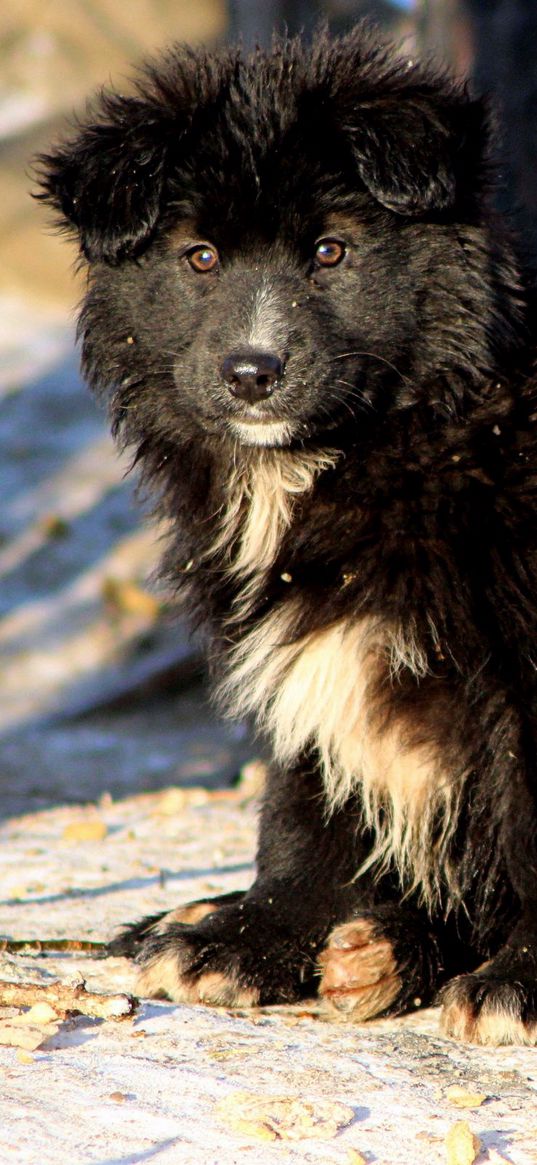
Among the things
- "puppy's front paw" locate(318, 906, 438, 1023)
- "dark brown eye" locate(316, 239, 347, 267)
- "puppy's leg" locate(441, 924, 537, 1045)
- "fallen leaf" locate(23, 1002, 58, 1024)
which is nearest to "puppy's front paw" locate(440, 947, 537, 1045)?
"puppy's leg" locate(441, 924, 537, 1045)

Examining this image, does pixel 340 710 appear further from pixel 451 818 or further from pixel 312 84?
pixel 312 84

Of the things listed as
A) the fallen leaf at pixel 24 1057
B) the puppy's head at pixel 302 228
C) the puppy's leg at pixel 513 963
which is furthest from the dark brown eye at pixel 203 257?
the fallen leaf at pixel 24 1057

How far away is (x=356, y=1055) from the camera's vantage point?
113 inches

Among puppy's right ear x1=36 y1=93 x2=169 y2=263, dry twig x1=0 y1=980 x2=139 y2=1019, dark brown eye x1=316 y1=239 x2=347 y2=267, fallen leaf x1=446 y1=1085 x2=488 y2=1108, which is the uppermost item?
puppy's right ear x1=36 y1=93 x2=169 y2=263

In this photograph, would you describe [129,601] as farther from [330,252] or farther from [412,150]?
[412,150]

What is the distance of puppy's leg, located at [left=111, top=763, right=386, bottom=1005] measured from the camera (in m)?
3.35

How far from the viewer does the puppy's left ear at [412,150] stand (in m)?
3.29

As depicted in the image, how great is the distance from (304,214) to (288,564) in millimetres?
836

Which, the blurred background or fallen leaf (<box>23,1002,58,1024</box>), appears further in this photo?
the blurred background

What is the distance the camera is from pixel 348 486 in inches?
134

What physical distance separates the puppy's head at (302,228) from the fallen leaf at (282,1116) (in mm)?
1534

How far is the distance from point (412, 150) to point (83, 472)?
25.5ft

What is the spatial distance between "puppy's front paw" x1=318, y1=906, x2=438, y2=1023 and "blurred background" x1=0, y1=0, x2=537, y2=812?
44.8 inches

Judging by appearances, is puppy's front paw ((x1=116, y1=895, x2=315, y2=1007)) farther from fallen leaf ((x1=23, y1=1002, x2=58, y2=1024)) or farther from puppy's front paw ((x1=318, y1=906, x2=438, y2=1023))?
fallen leaf ((x1=23, y1=1002, x2=58, y2=1024))
